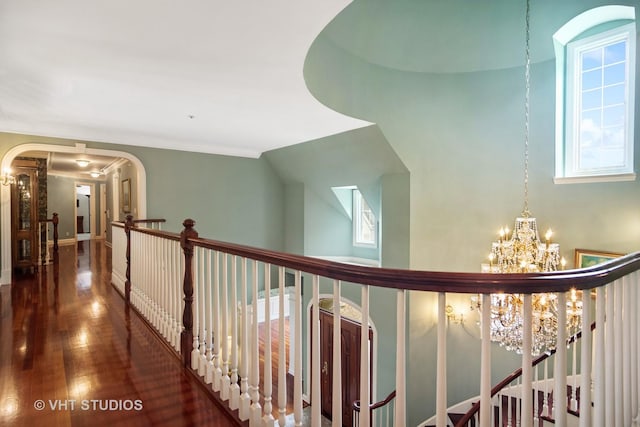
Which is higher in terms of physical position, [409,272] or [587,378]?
[409,272]

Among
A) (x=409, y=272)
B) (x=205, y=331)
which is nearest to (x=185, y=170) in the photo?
(x=205, y=331)

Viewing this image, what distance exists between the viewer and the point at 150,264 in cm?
306

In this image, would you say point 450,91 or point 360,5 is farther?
point 450,91

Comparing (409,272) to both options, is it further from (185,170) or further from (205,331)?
(185,170)

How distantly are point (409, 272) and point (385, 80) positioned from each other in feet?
12.4

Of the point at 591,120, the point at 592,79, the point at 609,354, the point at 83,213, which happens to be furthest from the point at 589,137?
the point at 83,213

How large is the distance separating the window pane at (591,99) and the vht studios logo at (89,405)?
18.6 feet

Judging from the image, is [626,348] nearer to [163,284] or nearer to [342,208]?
[163,284]

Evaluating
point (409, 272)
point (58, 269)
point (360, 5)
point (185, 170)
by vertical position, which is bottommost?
point (58, 269)

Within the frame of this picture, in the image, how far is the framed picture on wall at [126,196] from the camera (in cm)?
668

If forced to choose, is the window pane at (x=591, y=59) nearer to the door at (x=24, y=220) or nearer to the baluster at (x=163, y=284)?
the baluster at (x=163, y=284)

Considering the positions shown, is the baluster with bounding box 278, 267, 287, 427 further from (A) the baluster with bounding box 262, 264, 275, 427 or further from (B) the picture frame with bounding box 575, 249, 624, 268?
(B) the picture frame with bounding box 575, 249, 624, 268

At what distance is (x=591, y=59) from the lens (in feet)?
13.9

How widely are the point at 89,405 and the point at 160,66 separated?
7.99 ft
